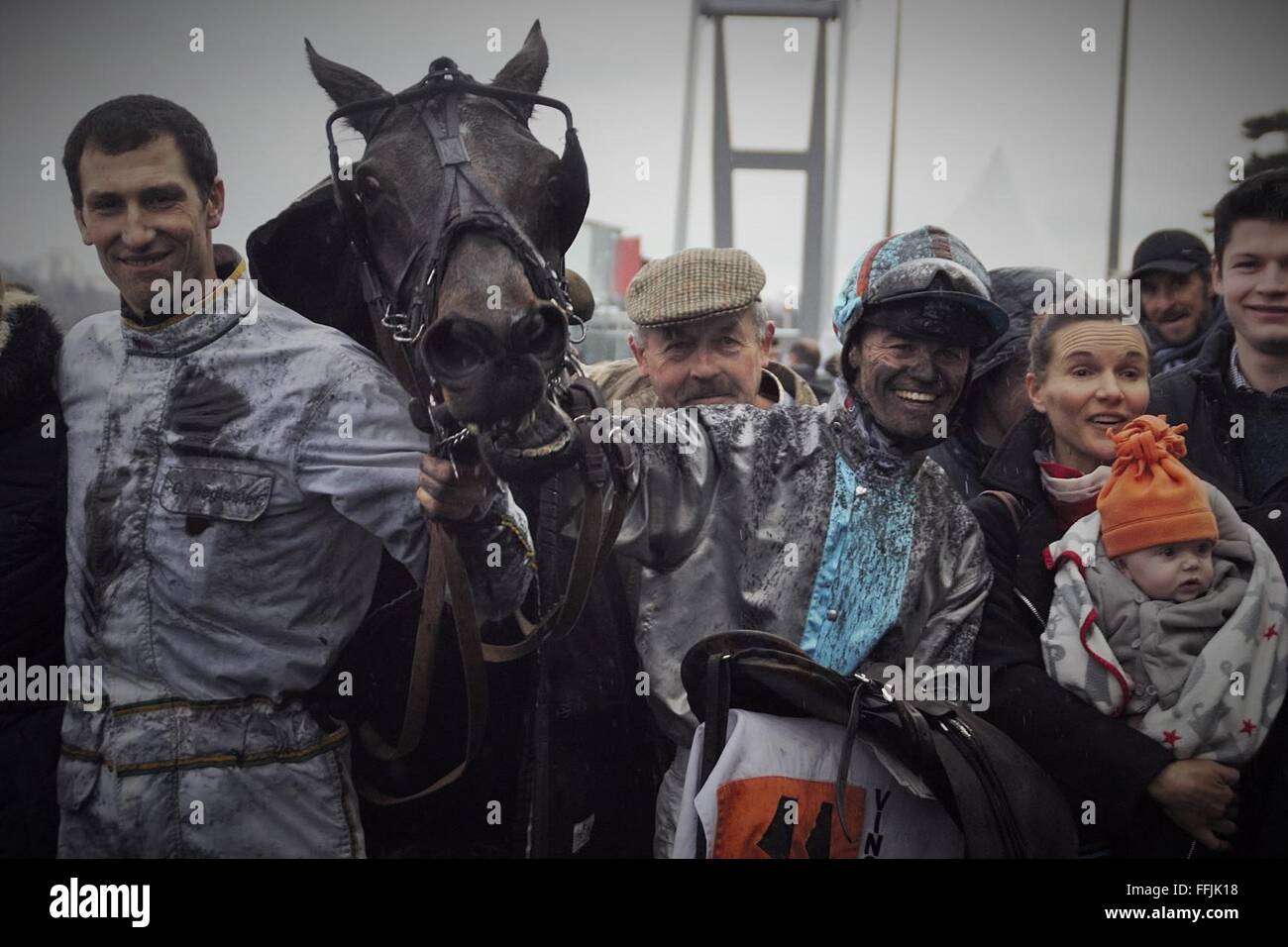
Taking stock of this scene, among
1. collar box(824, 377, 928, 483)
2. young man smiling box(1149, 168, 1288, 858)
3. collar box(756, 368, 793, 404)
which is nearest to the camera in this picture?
collar box(824, 377, 928, 483)

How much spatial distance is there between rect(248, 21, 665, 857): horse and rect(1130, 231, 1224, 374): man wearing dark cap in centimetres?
281

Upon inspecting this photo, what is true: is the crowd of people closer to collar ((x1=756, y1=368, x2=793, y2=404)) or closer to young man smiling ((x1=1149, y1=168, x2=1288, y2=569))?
young man smiling ((x1=1149, y1=168, x2=1288, y2=569))

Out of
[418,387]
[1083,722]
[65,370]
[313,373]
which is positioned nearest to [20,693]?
[65,370]

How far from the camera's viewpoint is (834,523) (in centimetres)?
227

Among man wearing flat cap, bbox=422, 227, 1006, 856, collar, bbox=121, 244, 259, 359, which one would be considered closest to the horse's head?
collar, bbox=121, 244, 259, 359

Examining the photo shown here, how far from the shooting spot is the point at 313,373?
6.82 feet

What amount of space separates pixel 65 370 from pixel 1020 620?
2.10 m

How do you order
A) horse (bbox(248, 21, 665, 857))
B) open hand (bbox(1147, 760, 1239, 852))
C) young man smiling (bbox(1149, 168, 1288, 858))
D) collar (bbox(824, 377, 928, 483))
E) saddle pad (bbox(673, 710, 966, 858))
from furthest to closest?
young man smiling (bbox(1149, 168, 1288, 858)) < collar (bbox(824, 377, 928, 483)) < open hand (bbox(1147, 760, 1239, 852)) < saddle pad (bbox(673, 710, 966, 858)) < horse (bbox(248, 21, 665, 857))

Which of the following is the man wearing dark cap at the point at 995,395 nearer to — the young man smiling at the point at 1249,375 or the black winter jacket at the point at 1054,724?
the young man smiling at the point at 1249,375

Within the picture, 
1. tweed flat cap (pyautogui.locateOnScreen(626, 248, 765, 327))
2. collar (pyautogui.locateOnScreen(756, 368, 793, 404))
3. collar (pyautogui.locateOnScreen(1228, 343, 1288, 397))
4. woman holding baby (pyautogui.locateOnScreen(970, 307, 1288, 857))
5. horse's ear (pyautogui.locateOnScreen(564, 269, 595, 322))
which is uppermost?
tweed flat cap (pyautogui.locateOnScreen(626, 248, 765, 327))

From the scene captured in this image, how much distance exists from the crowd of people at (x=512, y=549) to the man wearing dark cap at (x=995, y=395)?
0.66 meters

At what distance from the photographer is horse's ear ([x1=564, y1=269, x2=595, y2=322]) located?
7.70 ft

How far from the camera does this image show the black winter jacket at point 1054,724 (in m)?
2.12

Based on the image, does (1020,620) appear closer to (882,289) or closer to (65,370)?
(882,289)
